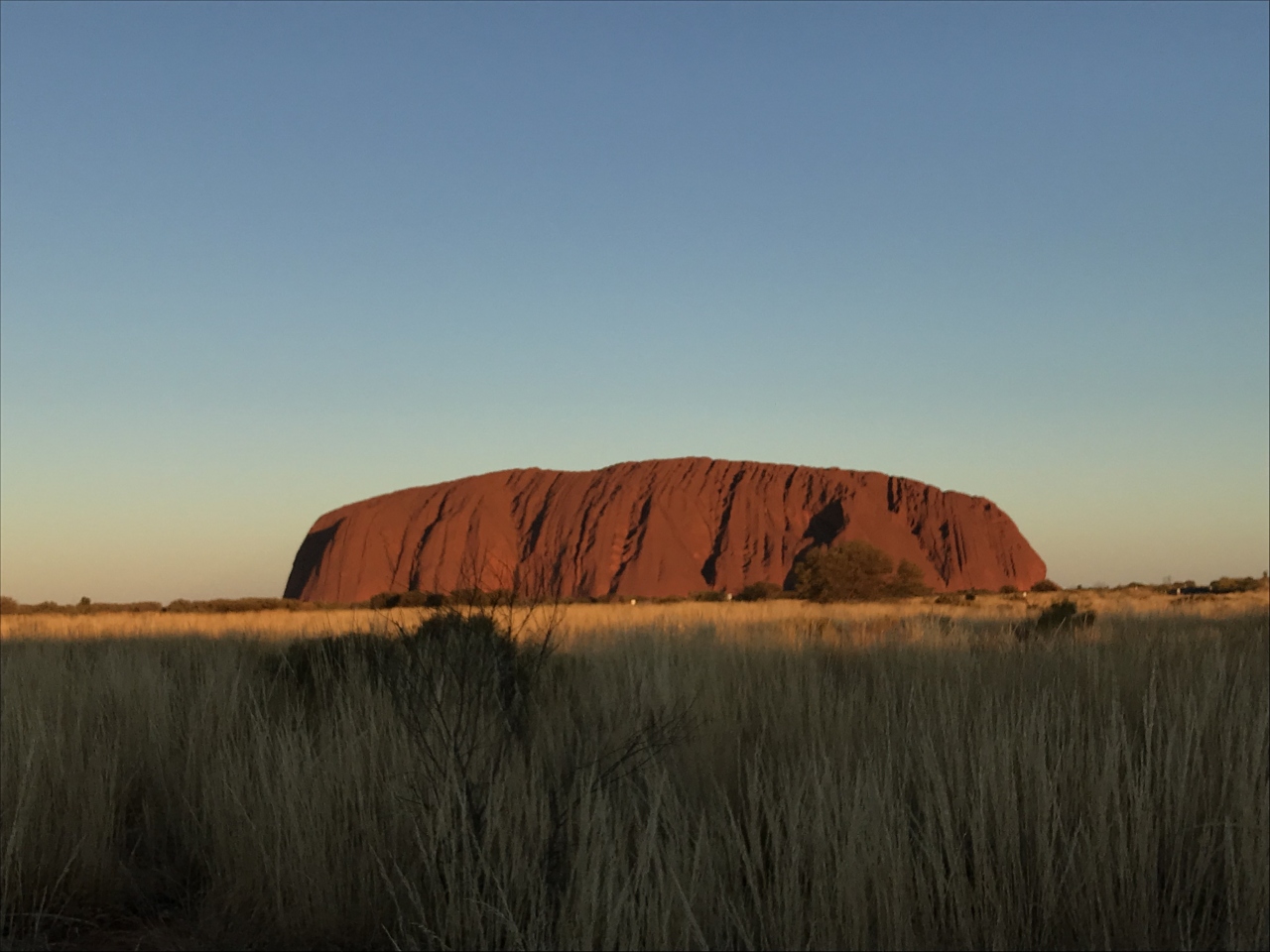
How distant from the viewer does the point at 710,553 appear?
69688 mm

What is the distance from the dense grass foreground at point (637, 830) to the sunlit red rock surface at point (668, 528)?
6034cm

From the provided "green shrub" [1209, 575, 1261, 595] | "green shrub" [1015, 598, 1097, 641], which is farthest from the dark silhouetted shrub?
"green shrub" [1015, 598, 1097, 641]

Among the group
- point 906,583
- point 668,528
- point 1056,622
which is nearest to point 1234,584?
point 906,583

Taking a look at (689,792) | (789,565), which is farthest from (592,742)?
(789,565)

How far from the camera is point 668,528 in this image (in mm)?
68938

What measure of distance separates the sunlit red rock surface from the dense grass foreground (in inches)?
2376

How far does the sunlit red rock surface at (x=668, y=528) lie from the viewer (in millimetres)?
67500

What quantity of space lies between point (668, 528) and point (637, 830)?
6575cm

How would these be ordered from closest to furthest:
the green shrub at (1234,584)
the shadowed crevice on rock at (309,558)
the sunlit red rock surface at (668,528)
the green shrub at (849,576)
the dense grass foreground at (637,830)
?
the dense grass foreground at (637,830) < the green shrub at (849,576) < the green shrub at (1234,584) < the sunlit red rock surface at (668,528) < the shadowed crevice on rock at (309,558)

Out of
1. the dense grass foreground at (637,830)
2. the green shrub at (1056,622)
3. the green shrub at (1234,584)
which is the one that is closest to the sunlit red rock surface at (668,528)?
the green shrub at (1234,584)

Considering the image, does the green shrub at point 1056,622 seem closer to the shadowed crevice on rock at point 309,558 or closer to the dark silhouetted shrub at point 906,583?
the dark silhouetted shrub at point 906,583

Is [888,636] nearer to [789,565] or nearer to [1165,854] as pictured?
[1165,854]

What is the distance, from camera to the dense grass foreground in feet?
8.21

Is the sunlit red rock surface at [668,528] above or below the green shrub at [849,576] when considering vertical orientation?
above
